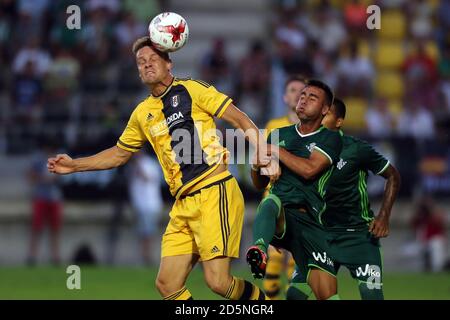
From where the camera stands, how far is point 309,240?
32.2 ft

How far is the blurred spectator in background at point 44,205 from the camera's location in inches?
774

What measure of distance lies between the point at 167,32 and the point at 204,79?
450 inches

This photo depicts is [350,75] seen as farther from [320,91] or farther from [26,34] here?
[320,91]

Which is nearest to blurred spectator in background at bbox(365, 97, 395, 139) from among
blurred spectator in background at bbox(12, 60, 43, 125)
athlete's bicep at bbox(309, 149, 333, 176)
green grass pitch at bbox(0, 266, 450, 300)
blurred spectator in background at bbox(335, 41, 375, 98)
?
blurred spectator in background at bbox(335, 41, 375, 98)

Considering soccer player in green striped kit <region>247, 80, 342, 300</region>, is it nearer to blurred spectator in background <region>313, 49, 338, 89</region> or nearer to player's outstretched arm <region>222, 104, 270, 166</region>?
player's outstretched arm <region>222, 104, 270, 166</region>

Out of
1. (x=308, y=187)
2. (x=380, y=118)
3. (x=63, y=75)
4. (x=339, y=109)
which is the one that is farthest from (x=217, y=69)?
(x=308, y=187)

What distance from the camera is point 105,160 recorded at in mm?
10234

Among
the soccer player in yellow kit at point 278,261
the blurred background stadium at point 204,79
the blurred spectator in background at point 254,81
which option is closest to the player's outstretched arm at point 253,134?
the soccer player in yellow kit at point 278,261

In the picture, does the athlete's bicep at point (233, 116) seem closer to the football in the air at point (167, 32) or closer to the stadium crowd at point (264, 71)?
the football in the air at point (167, 32)

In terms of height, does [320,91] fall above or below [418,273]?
above

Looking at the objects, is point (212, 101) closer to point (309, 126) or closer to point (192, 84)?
point (192, 84)
